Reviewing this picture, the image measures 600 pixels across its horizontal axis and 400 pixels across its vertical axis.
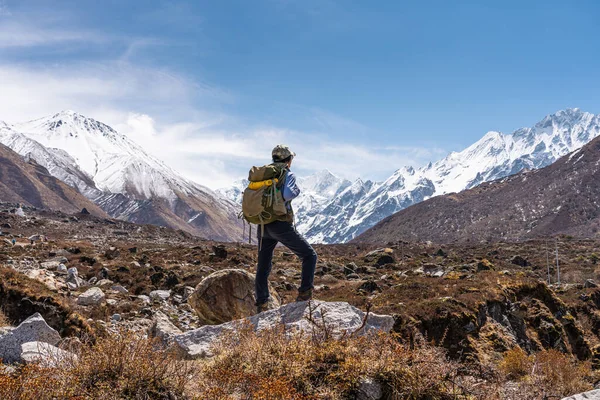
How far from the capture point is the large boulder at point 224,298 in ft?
32.7

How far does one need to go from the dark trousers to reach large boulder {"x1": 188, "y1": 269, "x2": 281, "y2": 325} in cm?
202

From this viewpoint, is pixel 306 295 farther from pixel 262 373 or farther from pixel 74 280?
pixel 74 280

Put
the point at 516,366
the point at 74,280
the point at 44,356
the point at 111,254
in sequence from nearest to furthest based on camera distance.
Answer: the point at 44,356
the point at 516,366
the point at 74,280
the point at 111,254

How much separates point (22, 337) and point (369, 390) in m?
4.09

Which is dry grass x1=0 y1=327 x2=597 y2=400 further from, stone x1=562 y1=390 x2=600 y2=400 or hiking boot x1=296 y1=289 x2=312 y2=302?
hiking boot x1=296 y1=289 x2=312 y2=302

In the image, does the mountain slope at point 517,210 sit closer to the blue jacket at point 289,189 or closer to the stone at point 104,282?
the stone at point 104,282

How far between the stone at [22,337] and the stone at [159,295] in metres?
10.1

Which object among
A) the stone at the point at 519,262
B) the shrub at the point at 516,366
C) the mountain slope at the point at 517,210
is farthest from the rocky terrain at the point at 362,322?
the mountain slope at the point at 517,210

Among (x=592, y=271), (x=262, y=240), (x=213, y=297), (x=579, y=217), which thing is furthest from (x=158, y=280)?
(x=579, y=217)

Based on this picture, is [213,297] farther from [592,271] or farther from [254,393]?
[592,271]

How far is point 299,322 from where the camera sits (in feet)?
20.9

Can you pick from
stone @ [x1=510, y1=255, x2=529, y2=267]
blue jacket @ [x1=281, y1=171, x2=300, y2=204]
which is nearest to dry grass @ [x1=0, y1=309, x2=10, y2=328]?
blue jacket @ [x1=281, y1=171, x2=300, y2=204]

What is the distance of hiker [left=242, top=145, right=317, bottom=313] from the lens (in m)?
7.10

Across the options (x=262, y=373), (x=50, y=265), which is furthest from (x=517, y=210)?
(x=262, y=373)
